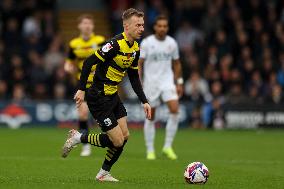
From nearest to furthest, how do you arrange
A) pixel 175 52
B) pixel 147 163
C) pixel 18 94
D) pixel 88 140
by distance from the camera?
pixel 88 140 → pixel 147 163 → pixel 175 52 → pixel 18 94

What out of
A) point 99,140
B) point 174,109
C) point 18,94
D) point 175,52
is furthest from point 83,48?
point 18,94

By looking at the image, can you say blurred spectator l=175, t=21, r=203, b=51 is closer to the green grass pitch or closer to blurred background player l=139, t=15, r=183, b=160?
the green grass pitch

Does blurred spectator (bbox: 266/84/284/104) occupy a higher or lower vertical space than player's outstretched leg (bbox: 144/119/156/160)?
lower

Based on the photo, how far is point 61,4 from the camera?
30.7 m


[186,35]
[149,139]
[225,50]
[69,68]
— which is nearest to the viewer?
[149,139]

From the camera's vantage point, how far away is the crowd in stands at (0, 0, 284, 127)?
2422 centimetres

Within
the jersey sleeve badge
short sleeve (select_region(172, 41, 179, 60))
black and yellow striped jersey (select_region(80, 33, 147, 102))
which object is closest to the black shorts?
black and yellow striped jersey (select_region(80, 33, 147, 102))

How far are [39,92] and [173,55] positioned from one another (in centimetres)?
1000

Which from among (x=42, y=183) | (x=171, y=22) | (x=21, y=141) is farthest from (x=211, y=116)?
(x=42, y=183)

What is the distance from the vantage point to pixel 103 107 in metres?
10.8

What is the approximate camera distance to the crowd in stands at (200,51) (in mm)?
Result: 24219

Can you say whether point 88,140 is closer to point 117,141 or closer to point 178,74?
point 117,141

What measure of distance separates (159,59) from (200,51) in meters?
11.1

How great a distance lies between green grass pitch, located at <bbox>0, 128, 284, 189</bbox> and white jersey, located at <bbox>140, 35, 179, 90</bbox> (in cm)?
143
